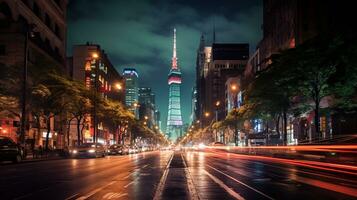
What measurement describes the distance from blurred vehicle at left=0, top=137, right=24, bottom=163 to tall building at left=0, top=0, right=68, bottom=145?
15.8 meters

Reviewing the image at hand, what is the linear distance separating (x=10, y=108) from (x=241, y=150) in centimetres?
3873

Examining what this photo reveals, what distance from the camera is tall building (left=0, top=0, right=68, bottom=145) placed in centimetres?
6568

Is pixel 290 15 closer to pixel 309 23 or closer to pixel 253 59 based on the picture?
pixel 309 23

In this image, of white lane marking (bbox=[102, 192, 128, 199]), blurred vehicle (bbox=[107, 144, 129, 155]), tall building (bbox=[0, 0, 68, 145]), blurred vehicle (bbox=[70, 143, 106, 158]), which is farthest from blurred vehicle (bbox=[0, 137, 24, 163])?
blurred vehicle (bbox=[107, 144, 129, 155])

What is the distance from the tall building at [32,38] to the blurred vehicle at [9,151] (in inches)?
620

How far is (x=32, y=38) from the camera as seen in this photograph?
7175 cm

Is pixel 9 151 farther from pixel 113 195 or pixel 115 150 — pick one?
pixel 115 150

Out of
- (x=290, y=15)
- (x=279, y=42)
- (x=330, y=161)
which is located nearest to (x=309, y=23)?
(x=290, y=15)

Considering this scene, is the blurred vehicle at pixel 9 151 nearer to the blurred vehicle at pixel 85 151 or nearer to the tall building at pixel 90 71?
the blurred vehicle at pixel 85 151

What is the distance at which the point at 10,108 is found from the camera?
4962 centimetres

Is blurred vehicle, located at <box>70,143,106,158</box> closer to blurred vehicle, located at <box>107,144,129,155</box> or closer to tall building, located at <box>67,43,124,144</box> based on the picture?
blurred vehicle, located at <box>107,144,129,155</box>

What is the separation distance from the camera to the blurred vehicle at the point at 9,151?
116 ft

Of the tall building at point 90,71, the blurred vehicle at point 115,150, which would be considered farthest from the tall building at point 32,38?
the tall building at point 90,71

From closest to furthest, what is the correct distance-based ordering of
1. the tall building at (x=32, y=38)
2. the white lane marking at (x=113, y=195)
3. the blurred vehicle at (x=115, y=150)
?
the white lane marking at (x=113, y=195)
the tall building at (x=32, y=38)
the blurred vehicle at (x=115, y=150)
